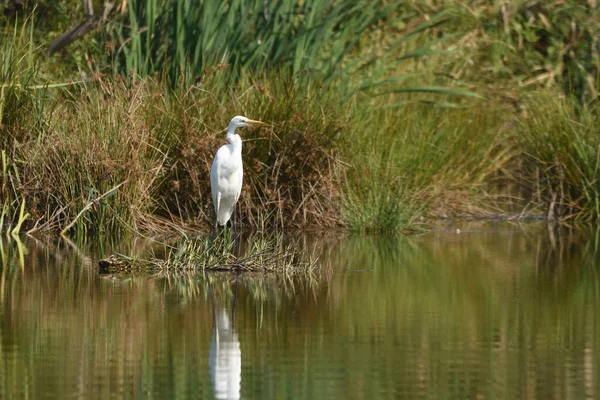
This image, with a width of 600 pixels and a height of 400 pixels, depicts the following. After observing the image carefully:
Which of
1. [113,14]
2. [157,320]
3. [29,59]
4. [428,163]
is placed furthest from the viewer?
[113,14]

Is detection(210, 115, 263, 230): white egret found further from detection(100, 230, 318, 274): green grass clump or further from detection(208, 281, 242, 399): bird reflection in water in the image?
detection(208, 281, 242, 399): bird reflection in water

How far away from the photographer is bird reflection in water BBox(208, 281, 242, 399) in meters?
5.46

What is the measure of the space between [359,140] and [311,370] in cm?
800

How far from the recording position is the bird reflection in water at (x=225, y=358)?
5465mm

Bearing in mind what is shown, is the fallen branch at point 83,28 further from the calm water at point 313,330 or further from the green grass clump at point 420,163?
the calm water at point 313,330

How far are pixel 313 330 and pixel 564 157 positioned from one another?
25.9 feet

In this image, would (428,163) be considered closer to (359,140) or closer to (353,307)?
(359,140)

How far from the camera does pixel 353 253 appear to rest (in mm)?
11148

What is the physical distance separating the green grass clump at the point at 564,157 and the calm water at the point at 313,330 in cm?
332

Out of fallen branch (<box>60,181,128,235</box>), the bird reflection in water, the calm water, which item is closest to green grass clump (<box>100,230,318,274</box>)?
the calm water

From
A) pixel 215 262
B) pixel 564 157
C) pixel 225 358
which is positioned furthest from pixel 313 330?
pixel 564 157

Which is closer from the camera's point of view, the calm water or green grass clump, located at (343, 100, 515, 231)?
the calm water

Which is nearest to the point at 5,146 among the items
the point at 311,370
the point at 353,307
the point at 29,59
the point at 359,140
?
the point at 29,59

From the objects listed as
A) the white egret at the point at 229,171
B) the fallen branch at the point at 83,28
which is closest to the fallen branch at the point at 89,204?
the white egret at the point at 229,171
